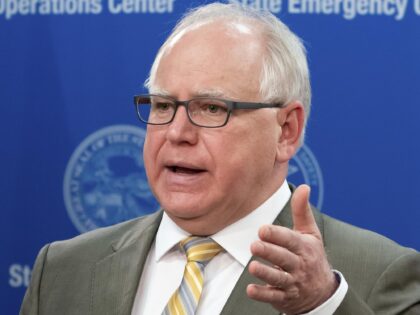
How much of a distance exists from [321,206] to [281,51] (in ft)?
3.00

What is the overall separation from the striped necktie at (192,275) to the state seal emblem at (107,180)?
0.96 metres

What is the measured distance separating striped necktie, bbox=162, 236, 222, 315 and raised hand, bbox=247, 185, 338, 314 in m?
0.45

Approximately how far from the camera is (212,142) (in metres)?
2.48

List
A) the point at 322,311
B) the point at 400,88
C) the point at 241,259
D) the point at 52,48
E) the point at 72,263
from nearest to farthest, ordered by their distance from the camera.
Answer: the point at 322,311
the point at 241,259
the point at 72,263
the point at 400,88
the point at 52,48

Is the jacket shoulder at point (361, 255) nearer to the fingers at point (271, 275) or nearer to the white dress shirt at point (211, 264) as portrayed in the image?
the white dress shirt at point (211, 264)

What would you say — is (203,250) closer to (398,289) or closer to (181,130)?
(181,130)

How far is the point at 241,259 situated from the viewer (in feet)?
8.35

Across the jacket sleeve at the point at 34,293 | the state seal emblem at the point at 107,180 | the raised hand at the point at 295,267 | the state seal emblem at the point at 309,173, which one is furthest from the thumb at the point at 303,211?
the state seal emblem at the point at 107,180

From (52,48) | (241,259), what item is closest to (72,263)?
(241,259)

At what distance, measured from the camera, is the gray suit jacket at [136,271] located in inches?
96.5

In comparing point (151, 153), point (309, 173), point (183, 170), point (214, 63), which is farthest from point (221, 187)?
point (309, 173)

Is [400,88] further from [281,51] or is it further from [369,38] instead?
[281,51]

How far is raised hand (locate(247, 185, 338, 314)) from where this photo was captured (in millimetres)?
1961

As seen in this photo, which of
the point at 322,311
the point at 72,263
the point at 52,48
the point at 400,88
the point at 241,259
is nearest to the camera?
the point at 322,311
